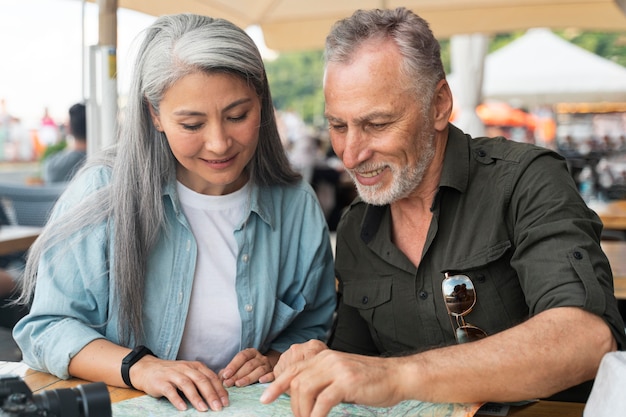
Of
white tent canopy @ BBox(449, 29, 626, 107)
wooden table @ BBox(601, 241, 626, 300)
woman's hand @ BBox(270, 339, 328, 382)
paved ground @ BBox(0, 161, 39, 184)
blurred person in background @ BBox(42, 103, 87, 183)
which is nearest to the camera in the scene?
woman's hand @ BBox(270, 339, 328, 382)

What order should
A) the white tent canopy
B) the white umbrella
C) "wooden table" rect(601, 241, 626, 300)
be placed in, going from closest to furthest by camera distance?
1. "wooden table" rect(601, 241, 626, 300)
2. the white umbrella
3. the white tent canopy

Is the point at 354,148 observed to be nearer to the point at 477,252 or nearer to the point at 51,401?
the point at 477,252

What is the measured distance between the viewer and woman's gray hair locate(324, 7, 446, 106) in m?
2.04

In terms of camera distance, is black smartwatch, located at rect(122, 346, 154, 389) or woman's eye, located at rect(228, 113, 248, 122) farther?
woman's eye, located at rect(228, 113, 248, 122)

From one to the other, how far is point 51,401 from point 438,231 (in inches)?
45.6

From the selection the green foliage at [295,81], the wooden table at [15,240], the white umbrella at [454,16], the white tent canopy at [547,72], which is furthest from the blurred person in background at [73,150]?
the green foliage at [295,81]

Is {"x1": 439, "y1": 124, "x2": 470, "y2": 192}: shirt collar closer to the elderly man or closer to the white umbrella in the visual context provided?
the elderly man

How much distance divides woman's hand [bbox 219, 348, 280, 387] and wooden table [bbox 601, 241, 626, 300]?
1.78m

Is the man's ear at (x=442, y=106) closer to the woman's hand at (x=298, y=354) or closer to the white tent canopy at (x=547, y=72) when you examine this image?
the woman's hand at (x=298, y=354)

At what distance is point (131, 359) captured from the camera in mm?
1786

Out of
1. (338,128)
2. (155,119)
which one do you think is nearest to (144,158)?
(155,119)

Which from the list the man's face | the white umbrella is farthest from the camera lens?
the white umbrella

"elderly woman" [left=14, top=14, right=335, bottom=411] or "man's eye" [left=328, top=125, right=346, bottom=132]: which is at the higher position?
"man's eye" [left=328, top=125, right=346, bottom=132]

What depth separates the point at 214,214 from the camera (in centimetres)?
215
